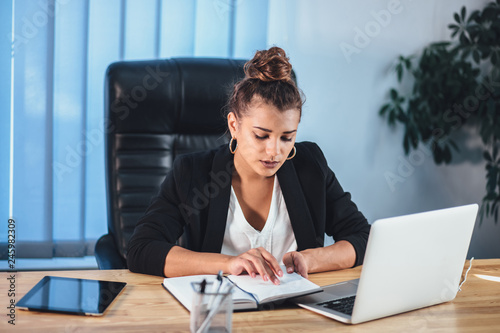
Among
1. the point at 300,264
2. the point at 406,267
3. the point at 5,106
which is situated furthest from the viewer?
the point at 5,106

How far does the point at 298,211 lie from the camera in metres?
1.61

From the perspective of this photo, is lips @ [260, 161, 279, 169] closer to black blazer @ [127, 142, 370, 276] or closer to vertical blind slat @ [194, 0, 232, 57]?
black blazer @ [127, 142, 370, 276]

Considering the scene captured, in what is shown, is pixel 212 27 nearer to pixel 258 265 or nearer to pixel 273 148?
pixel 273 148

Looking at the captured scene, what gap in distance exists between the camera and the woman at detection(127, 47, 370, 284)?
1428 millimetres

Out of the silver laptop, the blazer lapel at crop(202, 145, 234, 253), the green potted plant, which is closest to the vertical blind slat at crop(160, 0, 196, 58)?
the green potted plant

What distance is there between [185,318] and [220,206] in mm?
527

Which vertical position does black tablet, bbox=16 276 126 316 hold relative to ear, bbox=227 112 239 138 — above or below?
below

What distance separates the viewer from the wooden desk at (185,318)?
3.28 ft

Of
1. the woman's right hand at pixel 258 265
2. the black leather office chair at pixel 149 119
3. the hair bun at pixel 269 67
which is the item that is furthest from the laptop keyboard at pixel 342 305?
the black leather office chair at pixel 149 119

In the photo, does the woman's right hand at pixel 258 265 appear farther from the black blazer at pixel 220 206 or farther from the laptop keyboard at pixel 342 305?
the black blazer at pixel 220 206

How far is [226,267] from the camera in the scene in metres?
1.26

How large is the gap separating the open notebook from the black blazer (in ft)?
0.63

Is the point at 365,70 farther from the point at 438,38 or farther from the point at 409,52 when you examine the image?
the point at 438,38

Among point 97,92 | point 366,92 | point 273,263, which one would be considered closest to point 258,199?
point 273,263
